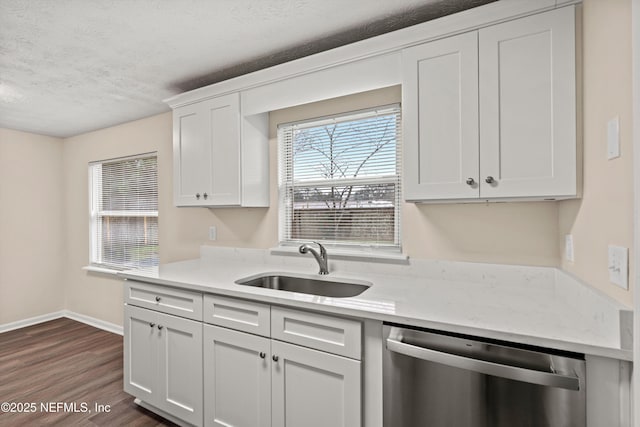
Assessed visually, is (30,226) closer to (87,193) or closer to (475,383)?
(87,193)

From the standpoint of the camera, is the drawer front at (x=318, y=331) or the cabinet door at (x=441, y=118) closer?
the drawer front at (x=318, y=331)

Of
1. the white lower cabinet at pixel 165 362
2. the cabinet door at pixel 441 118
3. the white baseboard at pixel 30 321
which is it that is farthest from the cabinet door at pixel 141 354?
the white baseboard at pixel 30 321

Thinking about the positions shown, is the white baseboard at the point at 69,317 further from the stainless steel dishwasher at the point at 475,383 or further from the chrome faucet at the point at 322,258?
the stainless steel dishwasher at the point at 475,383

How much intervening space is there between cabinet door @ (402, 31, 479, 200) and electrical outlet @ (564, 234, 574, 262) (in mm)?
448

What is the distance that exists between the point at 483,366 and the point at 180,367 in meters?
1.68

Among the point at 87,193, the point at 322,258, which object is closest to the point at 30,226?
the point at 87,193

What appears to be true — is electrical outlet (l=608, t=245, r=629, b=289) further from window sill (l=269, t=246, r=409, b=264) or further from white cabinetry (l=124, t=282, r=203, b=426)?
white cabinetry (l=124, t=282, r=203, b=426)

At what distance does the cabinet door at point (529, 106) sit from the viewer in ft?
4.50

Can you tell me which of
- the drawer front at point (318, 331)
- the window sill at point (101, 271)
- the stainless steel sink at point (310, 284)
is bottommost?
the window sill at point (101, 271)

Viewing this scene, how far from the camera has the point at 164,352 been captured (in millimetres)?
2070

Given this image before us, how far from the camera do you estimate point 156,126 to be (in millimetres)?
3406

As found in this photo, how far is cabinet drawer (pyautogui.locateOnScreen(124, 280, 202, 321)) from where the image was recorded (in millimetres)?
1935

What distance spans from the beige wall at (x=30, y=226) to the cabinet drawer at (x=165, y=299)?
2744mm

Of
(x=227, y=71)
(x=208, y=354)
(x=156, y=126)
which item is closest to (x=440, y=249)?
(x=208, y=354)
